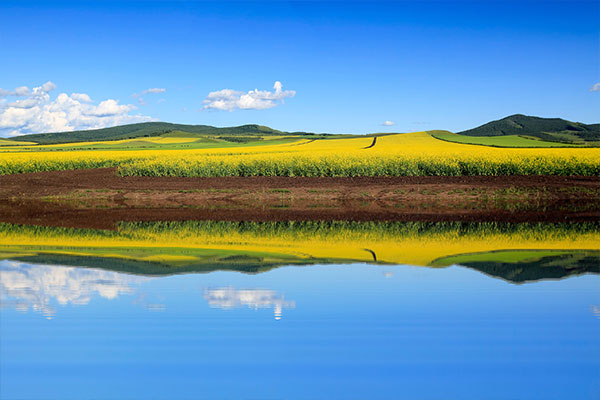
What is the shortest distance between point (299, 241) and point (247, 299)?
8430 millimetres

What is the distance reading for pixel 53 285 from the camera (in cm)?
1036

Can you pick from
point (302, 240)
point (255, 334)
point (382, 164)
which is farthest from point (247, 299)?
point (382, 164)

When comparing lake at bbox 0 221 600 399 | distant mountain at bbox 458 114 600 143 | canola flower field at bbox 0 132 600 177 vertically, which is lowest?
lake at bbox 0 221 600 399

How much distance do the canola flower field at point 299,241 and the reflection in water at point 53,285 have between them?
185cm

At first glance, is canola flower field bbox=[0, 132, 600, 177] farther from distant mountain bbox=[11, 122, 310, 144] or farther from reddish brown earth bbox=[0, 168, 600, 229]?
distant mountain bbox=[11, 122, 310, 144]

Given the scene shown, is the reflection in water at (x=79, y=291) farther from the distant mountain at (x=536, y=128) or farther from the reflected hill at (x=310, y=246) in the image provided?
the distant mountain at (x=536, y=128)

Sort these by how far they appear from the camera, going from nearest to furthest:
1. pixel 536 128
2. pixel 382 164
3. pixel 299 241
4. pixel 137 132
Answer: pixel 299 241 → pixel 382 164 → pixel 536 128 → pixel 137 132

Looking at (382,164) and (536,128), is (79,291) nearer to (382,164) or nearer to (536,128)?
(382,164)

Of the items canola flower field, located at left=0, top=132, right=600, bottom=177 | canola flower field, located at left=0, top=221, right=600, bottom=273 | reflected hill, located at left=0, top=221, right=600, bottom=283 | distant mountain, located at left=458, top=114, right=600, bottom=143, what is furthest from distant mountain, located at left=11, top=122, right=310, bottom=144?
reflected hill, located at left=0, top=221, right=600, bottom=283

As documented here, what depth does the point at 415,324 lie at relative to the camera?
7.77 m

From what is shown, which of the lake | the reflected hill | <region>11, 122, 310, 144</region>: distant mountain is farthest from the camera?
<region>11, 122, 310, 144</region>: distant mountain

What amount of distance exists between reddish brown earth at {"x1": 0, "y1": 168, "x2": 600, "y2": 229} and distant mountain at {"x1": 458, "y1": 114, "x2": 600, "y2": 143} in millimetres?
57393

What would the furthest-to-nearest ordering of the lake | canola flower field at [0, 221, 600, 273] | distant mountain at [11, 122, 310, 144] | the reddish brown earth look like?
distant mountain at [11, 122, 310, 144], the reddish brown earth, canola flower field at [0, 221, 600, 273], the lake

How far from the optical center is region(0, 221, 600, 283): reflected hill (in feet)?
41.9
